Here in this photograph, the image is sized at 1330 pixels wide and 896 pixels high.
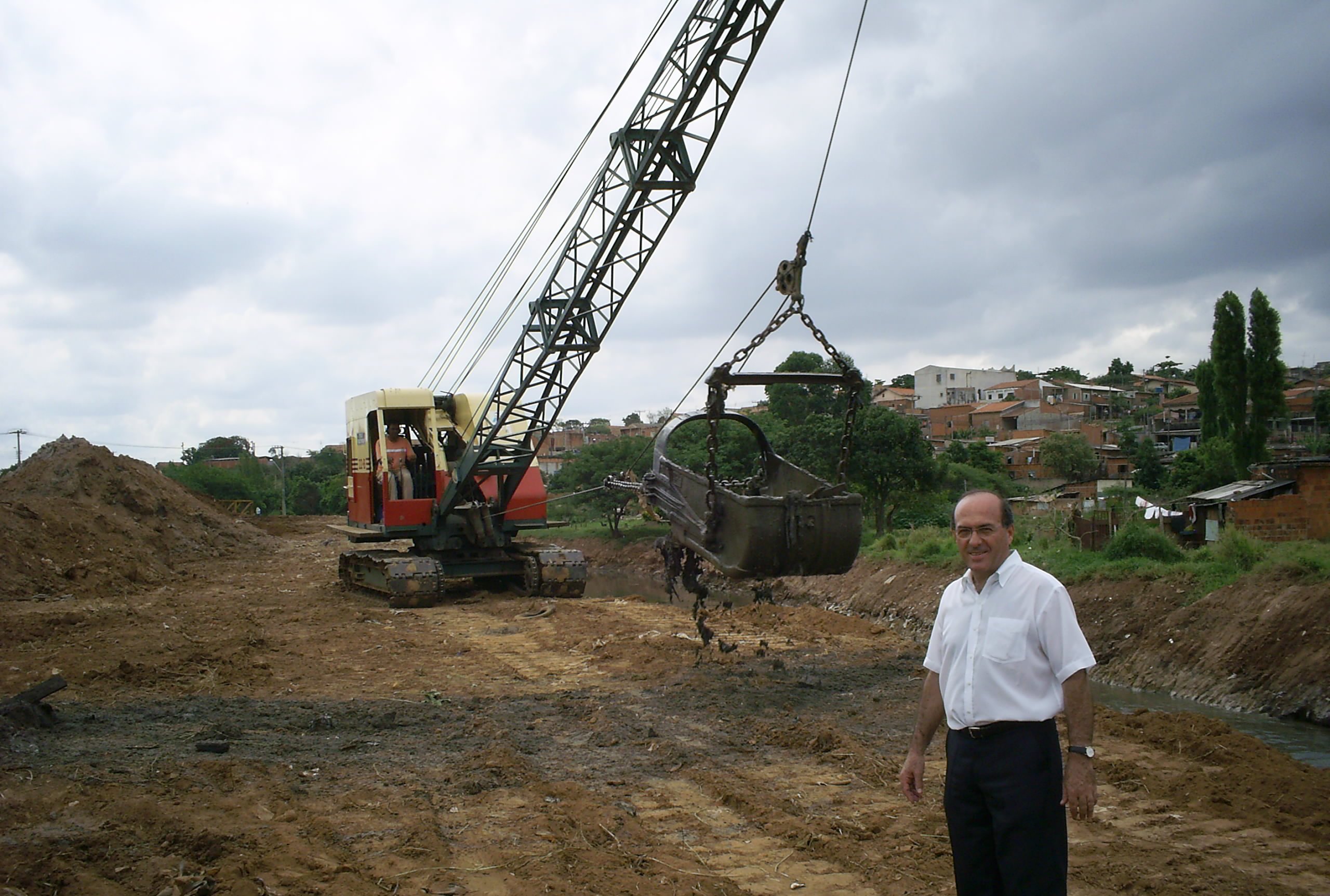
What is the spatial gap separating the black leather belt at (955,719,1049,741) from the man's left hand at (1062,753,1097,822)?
155 mm

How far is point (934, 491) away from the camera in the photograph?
91.1ft

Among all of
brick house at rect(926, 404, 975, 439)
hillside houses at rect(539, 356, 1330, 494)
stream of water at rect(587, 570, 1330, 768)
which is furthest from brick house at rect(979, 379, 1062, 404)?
stream of water at rect(587, 570, 1330, 768)

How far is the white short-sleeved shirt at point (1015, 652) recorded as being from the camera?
3047mm

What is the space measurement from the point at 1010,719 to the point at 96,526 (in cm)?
2137

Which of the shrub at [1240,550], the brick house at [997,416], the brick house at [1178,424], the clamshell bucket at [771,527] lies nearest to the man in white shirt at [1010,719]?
the clamshell bucket at [771,527]

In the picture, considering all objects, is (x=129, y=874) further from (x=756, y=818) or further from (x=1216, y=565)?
(x=1216, y=565)

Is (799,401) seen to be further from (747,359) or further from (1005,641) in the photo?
(1005,641)

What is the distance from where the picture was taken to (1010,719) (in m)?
3.06

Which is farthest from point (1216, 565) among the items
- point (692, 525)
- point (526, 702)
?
point (526, 702)

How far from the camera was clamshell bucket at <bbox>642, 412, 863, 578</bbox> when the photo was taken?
25.0 feet

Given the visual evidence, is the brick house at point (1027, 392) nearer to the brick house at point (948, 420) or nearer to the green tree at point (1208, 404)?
the brick house at point (948, 420)

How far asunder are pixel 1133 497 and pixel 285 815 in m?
23.7

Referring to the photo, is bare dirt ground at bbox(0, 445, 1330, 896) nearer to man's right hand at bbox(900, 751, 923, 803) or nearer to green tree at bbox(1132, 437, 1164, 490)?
man's right hand at bbox(900, 751, 923, 803)

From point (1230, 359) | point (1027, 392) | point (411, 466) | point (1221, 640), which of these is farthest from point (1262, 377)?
point (1027, 392)
